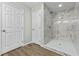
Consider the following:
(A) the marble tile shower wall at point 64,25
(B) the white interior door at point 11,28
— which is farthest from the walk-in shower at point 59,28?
(B) the white interior door at point 11,28

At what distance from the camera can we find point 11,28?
3.46 ft

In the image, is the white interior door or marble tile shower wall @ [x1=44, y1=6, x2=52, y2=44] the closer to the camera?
the white interior door

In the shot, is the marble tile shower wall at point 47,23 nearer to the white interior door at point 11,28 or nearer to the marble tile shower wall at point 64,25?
the marble tile shower wall at point 64,25

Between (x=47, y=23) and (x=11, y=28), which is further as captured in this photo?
(x=47, y=23)

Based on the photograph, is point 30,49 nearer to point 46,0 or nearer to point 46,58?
point 46,58

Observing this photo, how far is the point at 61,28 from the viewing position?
1.34 meters

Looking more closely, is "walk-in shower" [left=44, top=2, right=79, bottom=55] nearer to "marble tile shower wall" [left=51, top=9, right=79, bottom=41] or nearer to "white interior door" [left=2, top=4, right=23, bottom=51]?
"marble tile shower wall" [left=51, top=9, right=79, bottom=41]

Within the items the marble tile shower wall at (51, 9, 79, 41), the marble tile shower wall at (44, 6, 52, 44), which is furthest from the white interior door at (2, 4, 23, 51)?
the marble tile shower wall at (51, 9, 79, 41)

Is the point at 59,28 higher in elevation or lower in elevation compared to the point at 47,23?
lower

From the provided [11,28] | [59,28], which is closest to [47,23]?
[59,28]

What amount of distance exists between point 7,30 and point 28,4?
547mm

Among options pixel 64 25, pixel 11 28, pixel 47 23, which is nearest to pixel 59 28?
pixel 64 25

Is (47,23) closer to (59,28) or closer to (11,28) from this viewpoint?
(59,28)

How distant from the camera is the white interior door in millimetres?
1045
